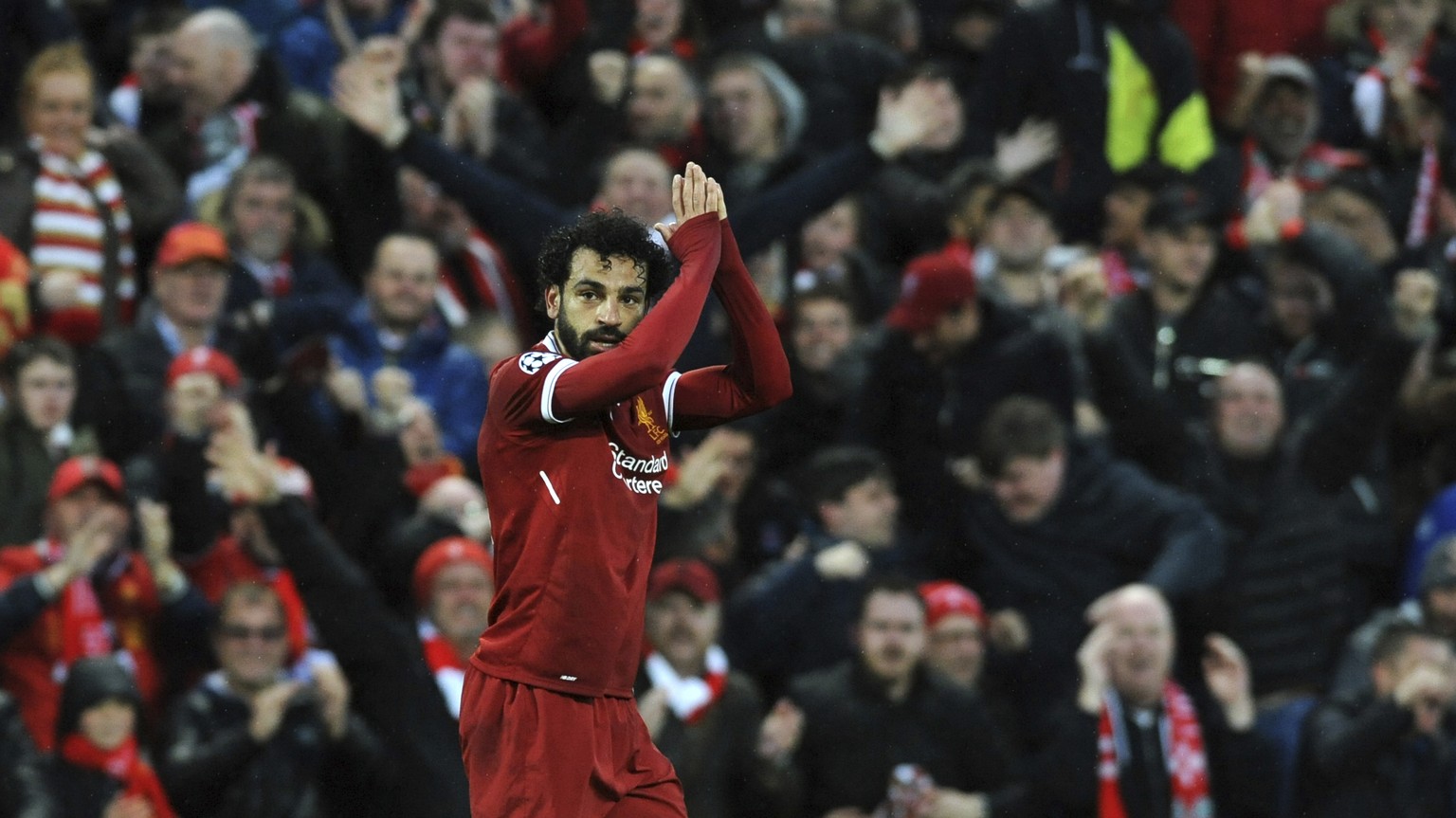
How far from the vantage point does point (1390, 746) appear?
24.9 feet

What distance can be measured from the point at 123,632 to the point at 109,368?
0.86 meters

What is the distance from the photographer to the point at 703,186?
4.50 metres

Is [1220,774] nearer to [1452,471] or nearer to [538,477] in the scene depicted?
[1452,471]

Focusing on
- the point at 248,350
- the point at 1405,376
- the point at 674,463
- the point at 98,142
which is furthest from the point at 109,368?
the point at 1405,376

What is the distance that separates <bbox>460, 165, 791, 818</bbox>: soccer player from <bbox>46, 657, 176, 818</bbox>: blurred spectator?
2.39 metres

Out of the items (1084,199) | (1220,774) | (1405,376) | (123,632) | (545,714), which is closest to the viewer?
(545,714)

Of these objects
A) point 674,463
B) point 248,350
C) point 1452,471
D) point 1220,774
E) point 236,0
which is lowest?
point 1220,774

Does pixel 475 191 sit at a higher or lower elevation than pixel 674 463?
higher

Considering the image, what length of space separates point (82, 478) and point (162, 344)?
754 mm

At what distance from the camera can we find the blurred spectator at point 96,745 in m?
6.54

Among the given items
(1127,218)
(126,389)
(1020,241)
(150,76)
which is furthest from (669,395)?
(1127,218)

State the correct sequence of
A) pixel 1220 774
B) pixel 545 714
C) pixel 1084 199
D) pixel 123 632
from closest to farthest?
1. pixel 545 714
2. pixel 123 632
3. pixel 1220 774
4. pixel 1084 199

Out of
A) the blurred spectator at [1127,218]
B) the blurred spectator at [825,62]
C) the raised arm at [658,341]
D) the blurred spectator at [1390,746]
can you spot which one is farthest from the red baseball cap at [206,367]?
the blurred spectator at [1390,746]

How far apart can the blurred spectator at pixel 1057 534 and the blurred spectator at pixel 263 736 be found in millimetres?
2213
